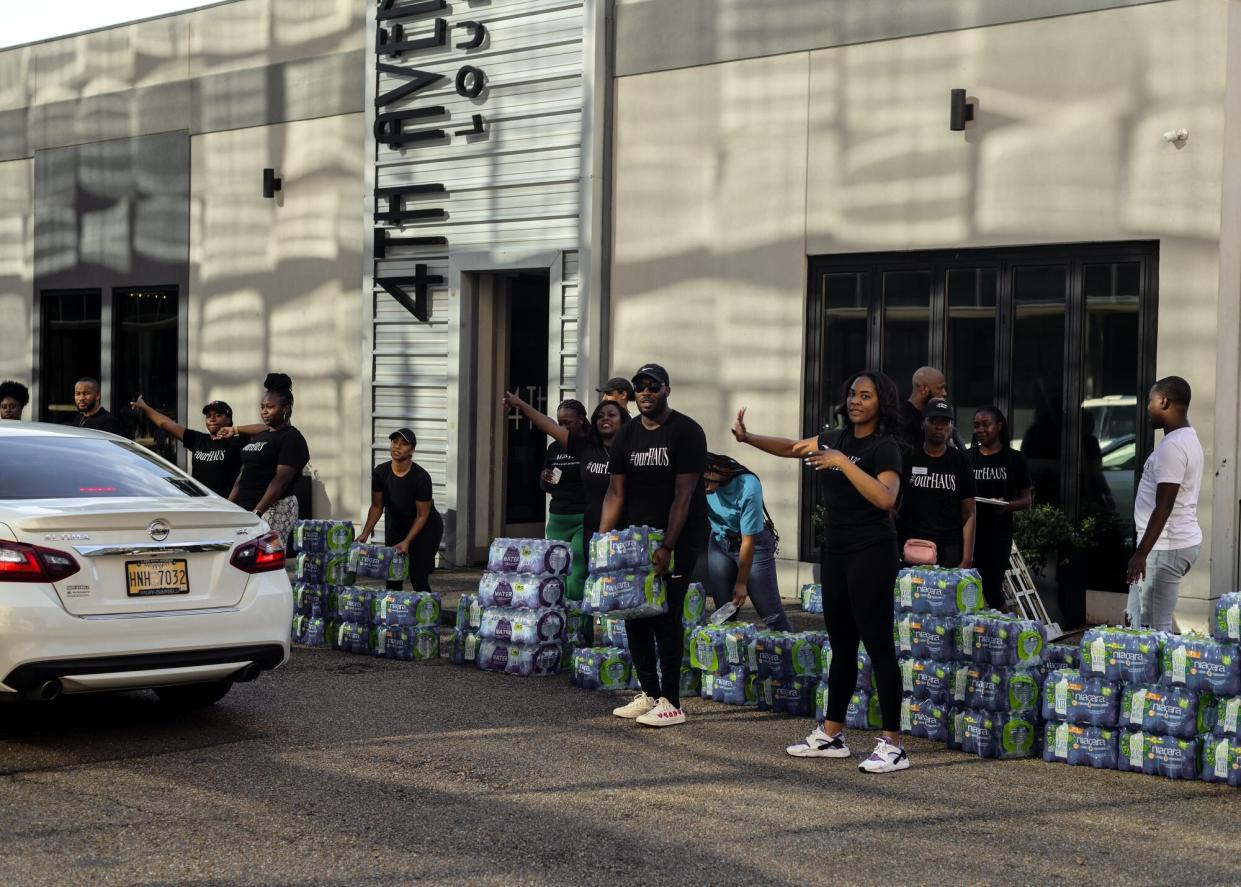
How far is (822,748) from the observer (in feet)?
24.8

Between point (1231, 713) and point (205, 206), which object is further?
point (205, 206)

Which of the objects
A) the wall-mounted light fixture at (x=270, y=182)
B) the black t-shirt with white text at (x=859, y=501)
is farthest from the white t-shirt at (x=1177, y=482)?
the wall-mounted light fixture at (x=270, y=182)

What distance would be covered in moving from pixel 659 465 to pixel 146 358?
12.3 m

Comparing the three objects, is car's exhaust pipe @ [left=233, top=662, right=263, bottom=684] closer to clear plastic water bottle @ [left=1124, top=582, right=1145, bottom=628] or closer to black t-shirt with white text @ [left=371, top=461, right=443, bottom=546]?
black t-shirt with white text @ [left=371, top=461, right=443, bottom=546]

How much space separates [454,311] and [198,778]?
360 inches

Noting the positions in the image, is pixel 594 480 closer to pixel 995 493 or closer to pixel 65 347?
pixel 995 493

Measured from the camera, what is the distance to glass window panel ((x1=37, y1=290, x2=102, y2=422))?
19891 millimetres

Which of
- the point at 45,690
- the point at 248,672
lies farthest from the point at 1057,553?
the point at 45,690

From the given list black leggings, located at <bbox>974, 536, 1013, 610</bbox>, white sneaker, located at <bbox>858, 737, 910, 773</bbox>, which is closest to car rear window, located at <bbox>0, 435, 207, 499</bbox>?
white sneaker, located at <bbox>858, 737, 910, 773</bbox>

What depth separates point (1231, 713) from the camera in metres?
7.05

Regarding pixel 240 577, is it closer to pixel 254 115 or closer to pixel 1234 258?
pixel 1234 258

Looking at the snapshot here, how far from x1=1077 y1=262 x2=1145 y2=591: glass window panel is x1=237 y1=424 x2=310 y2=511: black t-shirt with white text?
577cm

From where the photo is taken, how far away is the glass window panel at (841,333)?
13031 mm

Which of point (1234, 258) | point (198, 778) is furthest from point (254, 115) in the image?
point (198, 778)
